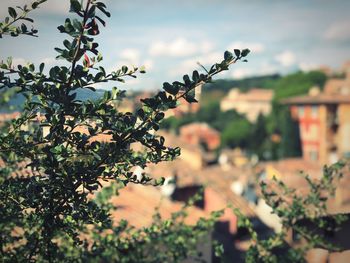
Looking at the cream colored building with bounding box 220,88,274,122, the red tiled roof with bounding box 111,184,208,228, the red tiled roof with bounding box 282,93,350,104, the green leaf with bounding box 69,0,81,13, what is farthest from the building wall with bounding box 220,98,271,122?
the green leaf with bounding box 69,0,81,13

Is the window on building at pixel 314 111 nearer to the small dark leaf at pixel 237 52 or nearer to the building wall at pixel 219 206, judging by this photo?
the building wall at pixel 219 206

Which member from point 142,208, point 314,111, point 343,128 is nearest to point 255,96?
point 314,111

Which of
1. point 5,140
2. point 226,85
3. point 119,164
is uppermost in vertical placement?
point 226,85

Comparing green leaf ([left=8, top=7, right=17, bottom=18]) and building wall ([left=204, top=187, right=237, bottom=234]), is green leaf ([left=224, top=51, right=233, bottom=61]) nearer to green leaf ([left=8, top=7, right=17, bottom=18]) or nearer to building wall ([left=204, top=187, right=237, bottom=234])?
green leaf ([left=8, top=7, right=17, bottom=18])

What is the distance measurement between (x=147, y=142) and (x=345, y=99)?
3698 centimetres

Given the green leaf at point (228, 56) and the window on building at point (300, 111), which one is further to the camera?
the window on building at point (300, 111)

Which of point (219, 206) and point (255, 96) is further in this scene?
point (255, 96)

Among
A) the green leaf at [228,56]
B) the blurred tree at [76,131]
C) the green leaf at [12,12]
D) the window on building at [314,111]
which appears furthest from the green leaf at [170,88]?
the window on building at [314,111]

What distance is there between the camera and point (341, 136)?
3609cm

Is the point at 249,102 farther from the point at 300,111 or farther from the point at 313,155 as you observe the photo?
the point at 313,155

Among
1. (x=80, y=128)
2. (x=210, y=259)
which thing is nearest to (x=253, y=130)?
(x=210, y=259)

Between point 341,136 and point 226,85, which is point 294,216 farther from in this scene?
point 226,85

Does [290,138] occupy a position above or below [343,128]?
below

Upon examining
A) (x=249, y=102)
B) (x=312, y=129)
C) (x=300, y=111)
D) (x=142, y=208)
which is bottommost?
(x=142, y=208)
